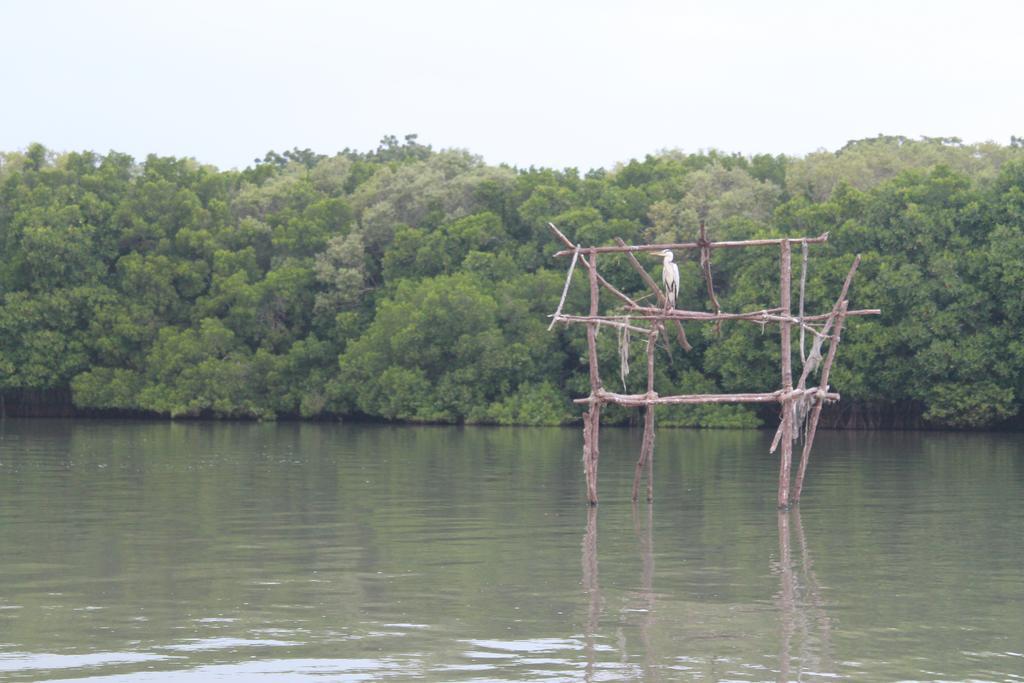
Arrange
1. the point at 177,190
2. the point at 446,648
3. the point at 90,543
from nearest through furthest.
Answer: the point at 446,648 < the point at 90,543 < the point at 177,190

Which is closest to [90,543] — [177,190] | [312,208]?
[312,208]

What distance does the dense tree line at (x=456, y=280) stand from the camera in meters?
57.6

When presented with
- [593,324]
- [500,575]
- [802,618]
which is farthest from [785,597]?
[593,324]

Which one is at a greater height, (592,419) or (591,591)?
(592,419)

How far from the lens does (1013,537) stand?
22812mm

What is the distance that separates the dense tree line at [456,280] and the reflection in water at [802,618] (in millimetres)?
37779

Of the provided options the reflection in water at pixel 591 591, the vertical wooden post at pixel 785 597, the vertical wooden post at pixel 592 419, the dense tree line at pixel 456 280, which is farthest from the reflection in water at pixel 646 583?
the dense tree line at pixel 456 280

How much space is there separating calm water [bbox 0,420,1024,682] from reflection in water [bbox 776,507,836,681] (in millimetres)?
50

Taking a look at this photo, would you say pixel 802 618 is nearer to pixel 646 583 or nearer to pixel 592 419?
pixel 646 583

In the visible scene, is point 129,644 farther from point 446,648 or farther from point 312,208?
point 312,208

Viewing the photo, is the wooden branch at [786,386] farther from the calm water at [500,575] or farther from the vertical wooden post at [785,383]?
the calm water at [500,575]

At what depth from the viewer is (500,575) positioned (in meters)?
18.8

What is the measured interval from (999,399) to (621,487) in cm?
2929

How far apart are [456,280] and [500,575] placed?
157ft
